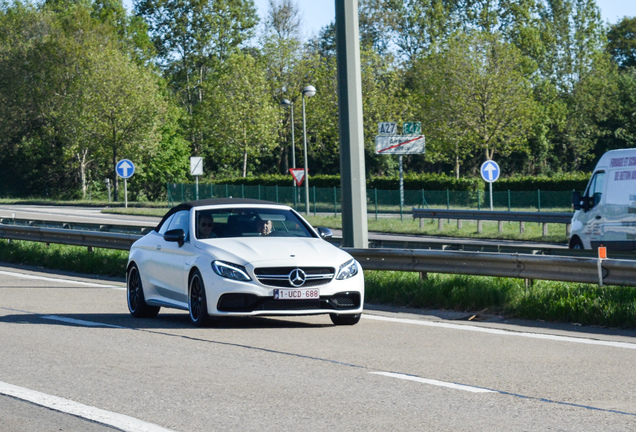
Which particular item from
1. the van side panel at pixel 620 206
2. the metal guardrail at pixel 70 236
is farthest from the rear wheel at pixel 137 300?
the van side panel at pixel 620 206

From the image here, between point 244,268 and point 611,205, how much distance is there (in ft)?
32.3

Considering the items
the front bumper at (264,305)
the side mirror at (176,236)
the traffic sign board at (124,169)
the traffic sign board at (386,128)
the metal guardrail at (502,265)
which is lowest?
the front bumper at (264,305)

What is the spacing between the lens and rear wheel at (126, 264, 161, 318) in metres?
12.9

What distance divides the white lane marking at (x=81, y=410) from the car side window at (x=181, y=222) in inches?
190

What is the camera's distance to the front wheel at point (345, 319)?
11727 mm

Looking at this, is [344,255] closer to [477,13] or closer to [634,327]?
[634,327]

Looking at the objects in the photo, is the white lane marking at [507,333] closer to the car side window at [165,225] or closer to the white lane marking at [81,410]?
the car side window at [165,225]

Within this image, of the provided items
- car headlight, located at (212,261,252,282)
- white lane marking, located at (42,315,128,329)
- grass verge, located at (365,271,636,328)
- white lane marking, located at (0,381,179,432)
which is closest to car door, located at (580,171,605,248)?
grass verge, located at (365,271,636,328)

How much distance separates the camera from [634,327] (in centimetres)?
1112

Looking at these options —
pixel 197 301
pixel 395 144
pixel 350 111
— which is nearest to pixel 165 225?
pixel 197 301

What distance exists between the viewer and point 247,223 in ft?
40.1

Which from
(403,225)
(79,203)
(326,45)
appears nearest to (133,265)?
(403,225)

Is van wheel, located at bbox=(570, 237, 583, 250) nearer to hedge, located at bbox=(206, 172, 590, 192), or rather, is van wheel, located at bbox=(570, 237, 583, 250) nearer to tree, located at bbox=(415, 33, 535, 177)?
hedge, located at bbox=(206, 172, 590, 192)

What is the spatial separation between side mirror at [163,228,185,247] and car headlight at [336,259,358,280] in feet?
6.39
